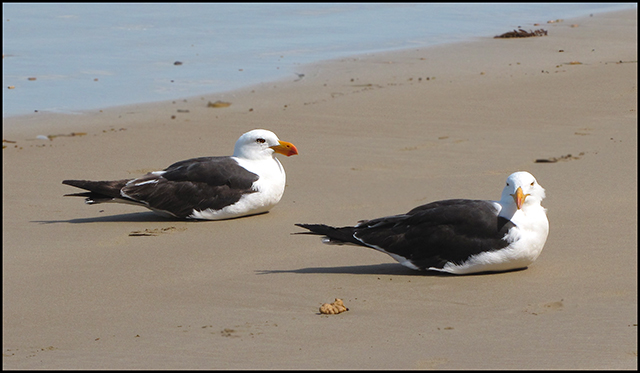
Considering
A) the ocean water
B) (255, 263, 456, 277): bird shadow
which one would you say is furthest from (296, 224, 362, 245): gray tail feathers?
the ocean water

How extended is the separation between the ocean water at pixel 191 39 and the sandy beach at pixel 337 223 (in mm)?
1272

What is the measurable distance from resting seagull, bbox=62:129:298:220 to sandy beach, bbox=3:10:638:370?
165 millimetres

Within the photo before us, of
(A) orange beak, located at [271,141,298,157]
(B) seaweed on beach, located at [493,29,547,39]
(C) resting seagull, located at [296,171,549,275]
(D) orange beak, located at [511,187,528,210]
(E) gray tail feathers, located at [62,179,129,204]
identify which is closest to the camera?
(D) orange beak, located at [511,187,528,210]

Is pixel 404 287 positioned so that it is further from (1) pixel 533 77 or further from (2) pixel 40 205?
(1) pixel 533 77

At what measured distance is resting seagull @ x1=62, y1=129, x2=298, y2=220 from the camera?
28.5 ft

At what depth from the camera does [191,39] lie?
824 inches

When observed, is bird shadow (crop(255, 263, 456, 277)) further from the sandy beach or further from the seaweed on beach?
the seaweed on beach

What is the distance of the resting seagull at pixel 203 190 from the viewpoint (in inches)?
342

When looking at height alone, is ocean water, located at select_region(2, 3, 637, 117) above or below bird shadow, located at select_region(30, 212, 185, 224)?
above

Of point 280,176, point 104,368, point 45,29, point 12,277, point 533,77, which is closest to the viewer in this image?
point 104,368

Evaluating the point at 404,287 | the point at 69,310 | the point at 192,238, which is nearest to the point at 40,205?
the point at 192,238

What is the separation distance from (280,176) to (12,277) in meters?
3.00

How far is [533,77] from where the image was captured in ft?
47.1

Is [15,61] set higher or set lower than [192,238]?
higher
